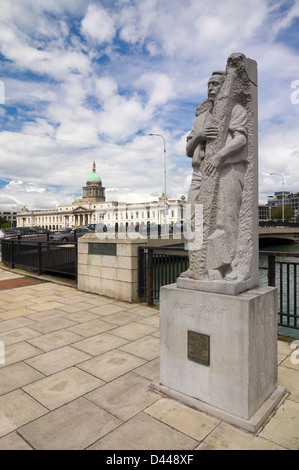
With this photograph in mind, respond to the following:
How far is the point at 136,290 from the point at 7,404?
4.50 metres

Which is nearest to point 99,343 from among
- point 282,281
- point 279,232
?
point 282,281

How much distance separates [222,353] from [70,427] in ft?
5.10

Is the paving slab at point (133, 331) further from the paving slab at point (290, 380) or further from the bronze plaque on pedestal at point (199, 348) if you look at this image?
the paving slab at point (290, 380)

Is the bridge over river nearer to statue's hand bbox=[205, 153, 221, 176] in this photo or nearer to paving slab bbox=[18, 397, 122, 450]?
statue's hand bbox=[205, 153, 221, 176]

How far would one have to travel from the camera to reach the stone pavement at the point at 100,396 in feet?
8.92

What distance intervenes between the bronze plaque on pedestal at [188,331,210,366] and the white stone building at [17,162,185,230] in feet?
275

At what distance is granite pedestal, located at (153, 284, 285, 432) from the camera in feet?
9.54

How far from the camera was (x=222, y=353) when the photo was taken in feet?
9.92

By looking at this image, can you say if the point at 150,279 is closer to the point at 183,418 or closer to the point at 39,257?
the point at 183,418

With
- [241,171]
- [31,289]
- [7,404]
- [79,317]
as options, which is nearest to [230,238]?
[241,171]

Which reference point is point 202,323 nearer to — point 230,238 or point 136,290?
point 230,238

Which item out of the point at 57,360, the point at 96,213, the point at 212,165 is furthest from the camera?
the point at 96,213

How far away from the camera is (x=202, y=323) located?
10.4 ft

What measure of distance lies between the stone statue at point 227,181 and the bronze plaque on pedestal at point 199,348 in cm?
49
